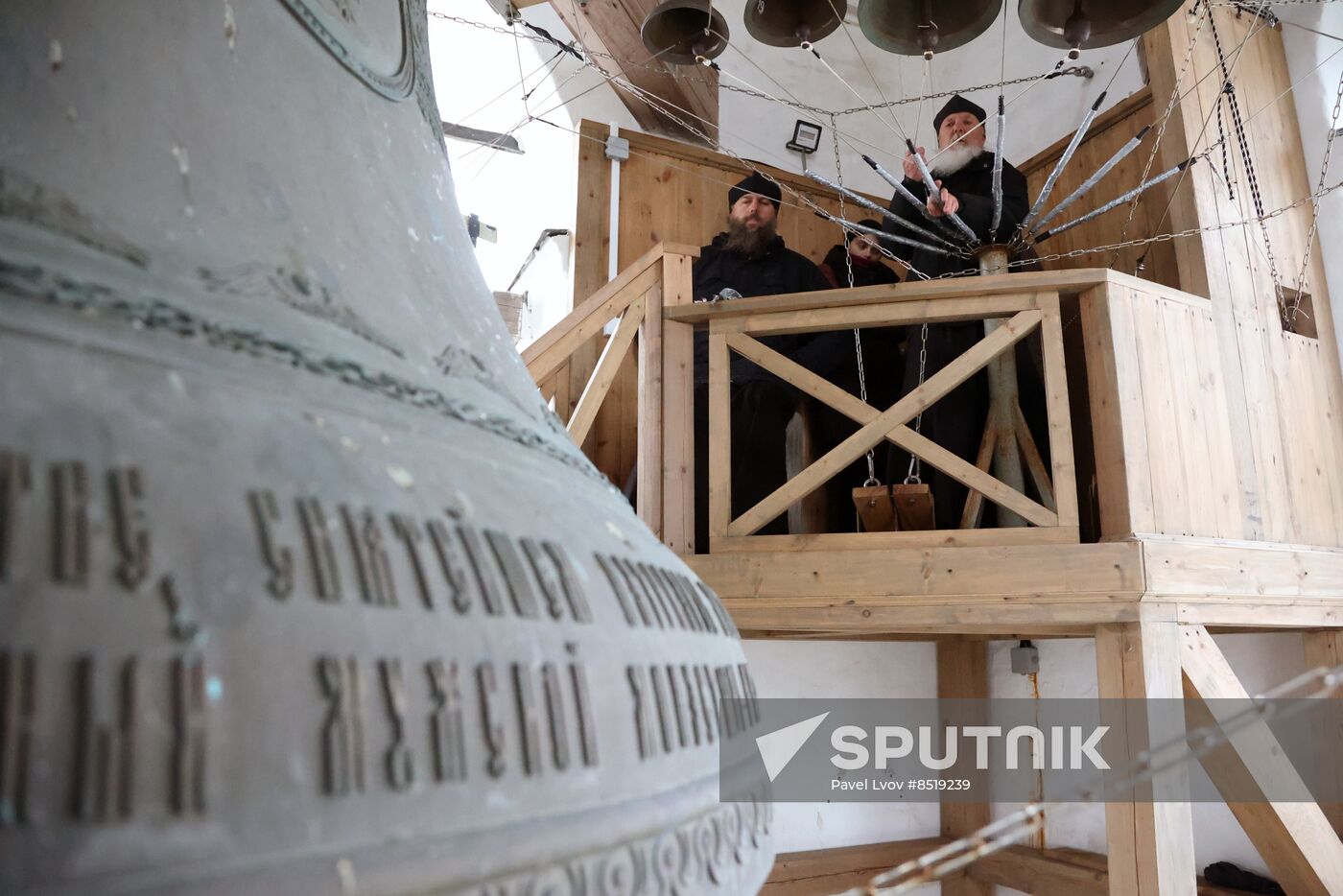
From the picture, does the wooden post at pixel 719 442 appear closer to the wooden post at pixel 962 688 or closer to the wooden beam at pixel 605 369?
the wooden beam at pixel 605 369

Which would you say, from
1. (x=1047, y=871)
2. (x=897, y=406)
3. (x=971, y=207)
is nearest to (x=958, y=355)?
(x=897, y=406)

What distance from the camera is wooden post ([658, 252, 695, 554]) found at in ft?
8.61

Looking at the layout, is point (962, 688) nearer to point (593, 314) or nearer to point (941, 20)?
point (593, 314)

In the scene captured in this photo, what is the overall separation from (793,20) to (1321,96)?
1.95 m

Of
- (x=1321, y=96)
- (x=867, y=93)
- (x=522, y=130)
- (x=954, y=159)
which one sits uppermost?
(x=867, y=93)

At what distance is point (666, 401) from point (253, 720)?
2352 mm

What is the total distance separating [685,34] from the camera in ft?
11.1

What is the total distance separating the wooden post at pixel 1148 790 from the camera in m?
2.27

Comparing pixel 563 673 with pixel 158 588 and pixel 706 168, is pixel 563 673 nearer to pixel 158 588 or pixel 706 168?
pixel 158 588

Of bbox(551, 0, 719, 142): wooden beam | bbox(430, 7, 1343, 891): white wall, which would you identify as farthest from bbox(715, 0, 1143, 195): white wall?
bbox(551, 0, 719, 142): wooden beam

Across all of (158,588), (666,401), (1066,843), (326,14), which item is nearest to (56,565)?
(158,588)

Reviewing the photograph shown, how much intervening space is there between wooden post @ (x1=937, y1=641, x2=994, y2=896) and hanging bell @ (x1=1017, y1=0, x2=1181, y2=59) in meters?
2.45

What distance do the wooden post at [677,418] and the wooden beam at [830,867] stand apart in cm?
171

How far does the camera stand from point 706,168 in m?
4.40
